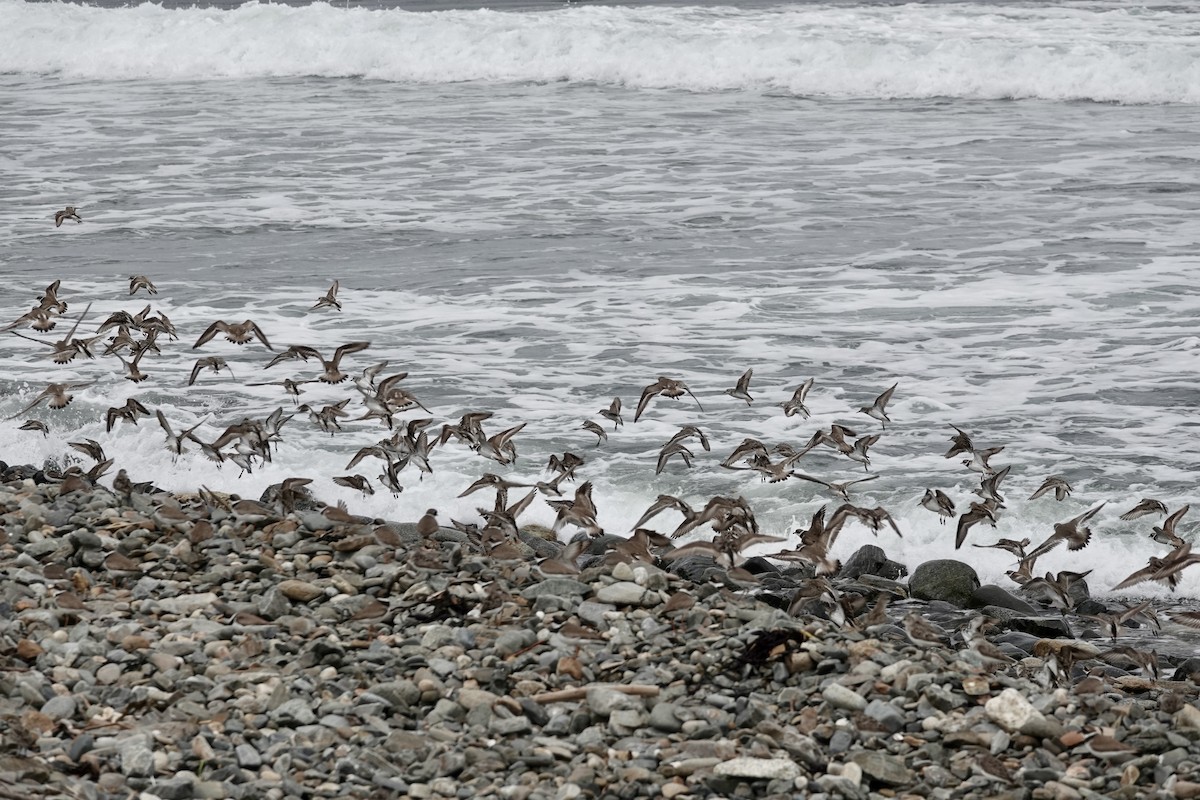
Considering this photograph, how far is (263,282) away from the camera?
1154cm

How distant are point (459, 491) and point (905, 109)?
15.4 m

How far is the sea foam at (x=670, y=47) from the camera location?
21.9m

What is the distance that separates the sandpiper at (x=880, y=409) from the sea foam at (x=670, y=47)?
1457 centimetres

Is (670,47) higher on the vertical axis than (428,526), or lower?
higher

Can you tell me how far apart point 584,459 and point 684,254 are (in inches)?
197

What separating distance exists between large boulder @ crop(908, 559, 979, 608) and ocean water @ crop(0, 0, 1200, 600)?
1.15 ft

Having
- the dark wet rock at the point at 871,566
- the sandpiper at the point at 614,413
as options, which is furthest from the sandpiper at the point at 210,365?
the dark wet rock at the point at 871,566

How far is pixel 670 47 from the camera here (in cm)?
2492

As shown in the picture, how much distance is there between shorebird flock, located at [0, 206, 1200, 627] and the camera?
6125 millimetres

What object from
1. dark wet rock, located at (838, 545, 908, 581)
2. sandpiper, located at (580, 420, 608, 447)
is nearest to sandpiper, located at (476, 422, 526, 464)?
sandpiper, located at (580, 420, 608, 447)

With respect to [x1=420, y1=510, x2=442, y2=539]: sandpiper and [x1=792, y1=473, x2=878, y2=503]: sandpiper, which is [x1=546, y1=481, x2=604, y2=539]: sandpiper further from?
[x1=792, y1=473, x2=878, y2=503]: sandpiper

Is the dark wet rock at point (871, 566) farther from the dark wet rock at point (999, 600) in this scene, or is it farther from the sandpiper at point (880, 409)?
the sandpiper at point (880, 409)

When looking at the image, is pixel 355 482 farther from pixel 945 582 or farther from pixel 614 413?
pixel 945 582

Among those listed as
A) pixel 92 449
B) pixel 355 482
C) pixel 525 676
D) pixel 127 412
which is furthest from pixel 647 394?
pixel 525 676
